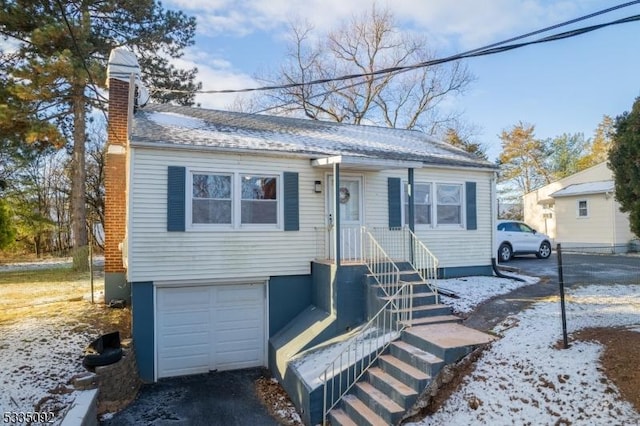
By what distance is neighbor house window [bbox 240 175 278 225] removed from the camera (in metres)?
8.71

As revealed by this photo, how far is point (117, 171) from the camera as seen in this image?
32.8ft

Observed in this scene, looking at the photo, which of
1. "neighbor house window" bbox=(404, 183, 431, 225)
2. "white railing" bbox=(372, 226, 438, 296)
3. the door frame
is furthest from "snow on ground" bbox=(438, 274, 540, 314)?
the door frame

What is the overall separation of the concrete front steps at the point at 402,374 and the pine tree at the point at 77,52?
470 inches

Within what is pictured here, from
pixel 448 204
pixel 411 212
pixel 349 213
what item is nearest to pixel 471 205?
pixel 448 204

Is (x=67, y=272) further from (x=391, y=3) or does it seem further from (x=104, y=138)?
(x=391, y=3)

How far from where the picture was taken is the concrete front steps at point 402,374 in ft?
17.8

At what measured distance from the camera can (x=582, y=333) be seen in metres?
6.23

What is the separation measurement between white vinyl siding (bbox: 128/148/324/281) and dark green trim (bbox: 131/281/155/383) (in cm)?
29

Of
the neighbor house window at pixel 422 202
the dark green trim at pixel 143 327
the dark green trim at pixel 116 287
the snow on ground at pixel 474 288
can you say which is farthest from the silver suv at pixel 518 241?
the dark green trim at pixel 116 287

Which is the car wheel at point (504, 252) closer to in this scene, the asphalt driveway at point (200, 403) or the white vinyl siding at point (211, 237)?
the white vinyl siding at point (211, 237)

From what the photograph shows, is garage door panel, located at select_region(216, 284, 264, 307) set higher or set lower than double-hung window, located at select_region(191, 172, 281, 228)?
lower

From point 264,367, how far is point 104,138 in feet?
67.9

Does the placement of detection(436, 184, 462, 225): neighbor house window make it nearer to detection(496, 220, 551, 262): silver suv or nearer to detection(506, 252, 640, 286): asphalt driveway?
detection(506, 252, 640, 286): asphalt driveway

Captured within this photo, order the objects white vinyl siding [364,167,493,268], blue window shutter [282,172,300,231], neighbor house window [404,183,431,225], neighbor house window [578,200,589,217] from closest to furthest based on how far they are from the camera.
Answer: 1. blue window shutter [282,172,300,231]
2. white vinyl siding [364,167,493,268]
3. neighbor house window [404,183,431,225]
4. neighbor house window [578,200,589,217]
